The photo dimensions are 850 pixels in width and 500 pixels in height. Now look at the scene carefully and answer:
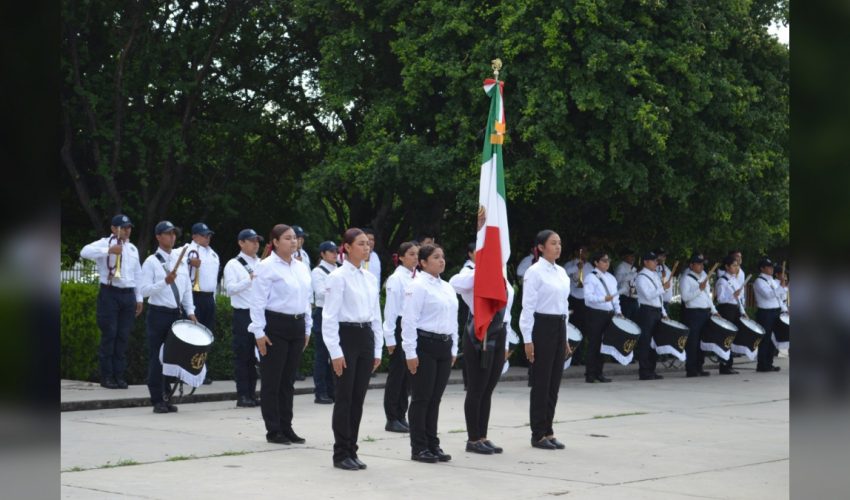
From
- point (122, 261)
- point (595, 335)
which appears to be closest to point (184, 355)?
point (122, 261)

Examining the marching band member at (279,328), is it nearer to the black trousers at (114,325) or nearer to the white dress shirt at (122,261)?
the white dress shirt at (122,261)

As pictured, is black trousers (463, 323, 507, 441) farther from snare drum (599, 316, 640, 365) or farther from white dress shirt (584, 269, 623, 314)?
white dress shirt (584, 269, 623, 314)

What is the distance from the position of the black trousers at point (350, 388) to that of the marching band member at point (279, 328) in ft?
4.30

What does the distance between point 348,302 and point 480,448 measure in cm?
203

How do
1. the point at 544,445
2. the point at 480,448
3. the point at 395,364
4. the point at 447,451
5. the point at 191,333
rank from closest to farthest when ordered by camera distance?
the point at 480,448, the point at 447,451, the point at 544,445, the point at 395,364, the point at 191,333

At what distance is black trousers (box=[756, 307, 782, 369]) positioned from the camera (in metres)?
21.2

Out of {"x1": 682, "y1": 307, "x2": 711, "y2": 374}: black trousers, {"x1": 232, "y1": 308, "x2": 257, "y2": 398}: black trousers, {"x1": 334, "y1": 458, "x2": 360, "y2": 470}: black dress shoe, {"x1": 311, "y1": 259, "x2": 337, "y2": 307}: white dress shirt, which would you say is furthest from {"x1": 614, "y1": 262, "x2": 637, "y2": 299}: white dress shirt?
{"x1": 334, "y1": 458, "x2": 360, "y2": 470}: black dress shoe

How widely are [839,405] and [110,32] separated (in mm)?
24179

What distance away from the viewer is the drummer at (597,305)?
59.5 feet

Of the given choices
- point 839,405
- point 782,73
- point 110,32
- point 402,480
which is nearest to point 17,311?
point 839,405

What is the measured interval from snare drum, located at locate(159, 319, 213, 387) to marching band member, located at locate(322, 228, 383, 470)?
12.0ft

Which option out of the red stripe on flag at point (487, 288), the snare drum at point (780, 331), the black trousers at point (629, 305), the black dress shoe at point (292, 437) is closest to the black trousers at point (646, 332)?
the black trousers at point (629, 305)

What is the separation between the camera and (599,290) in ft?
59.8

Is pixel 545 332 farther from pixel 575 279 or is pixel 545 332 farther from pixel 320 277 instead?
pixel 575 279
